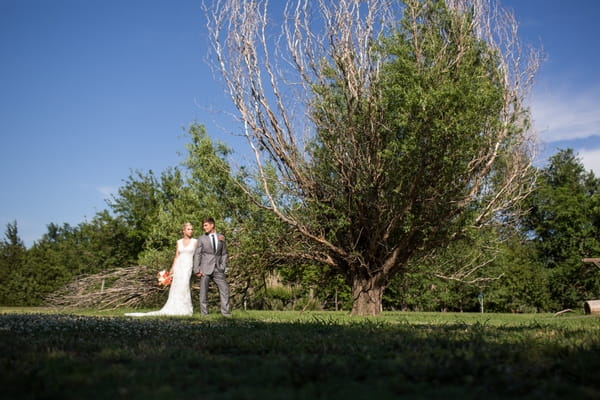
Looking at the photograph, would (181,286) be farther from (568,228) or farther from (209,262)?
(568,228)

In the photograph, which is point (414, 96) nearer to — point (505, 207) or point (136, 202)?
point (505, 207)

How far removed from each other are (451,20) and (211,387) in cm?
1391

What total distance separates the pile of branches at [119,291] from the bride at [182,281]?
467 centimetres

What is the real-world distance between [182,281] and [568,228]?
→ 37901mm

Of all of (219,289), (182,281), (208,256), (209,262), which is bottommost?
(219,289)

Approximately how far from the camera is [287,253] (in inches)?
666

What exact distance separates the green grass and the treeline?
10232 millimetres

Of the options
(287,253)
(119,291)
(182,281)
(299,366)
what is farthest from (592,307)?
(119,291)

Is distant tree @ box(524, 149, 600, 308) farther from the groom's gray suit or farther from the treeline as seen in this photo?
the groom's gray suit

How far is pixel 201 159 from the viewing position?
763 inches

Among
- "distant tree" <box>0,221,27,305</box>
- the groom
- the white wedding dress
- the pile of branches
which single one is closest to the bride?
the white wedding dress

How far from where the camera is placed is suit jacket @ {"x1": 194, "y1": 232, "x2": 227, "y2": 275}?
46.0 feet

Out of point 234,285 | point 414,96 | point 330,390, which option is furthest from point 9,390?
point 234,285

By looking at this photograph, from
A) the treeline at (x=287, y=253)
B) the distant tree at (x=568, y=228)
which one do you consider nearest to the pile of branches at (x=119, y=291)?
the treeline at (x=287, y=253)
